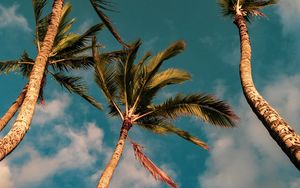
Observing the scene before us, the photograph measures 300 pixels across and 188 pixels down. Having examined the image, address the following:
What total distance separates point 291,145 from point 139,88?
8.79m

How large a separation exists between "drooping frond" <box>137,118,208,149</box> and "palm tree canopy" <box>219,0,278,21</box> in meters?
4.42

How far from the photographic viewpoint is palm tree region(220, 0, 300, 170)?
252 inches

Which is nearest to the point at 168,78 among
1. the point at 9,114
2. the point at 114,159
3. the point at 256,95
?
the point at 114,159

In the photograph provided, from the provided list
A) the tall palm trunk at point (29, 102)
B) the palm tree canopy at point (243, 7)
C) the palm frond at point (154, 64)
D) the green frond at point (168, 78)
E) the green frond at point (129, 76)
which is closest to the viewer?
the tall palm trunk at point (29, 102)

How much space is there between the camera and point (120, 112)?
14.7 meters

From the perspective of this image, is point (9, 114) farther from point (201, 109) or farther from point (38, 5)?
point (201, 109)

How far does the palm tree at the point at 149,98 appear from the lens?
13680 millimetres

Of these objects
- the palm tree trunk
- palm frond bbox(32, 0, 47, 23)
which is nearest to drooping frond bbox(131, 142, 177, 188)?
the palm tree trunk

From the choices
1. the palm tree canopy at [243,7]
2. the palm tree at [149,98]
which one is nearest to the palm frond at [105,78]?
the palm tree at [149,98]

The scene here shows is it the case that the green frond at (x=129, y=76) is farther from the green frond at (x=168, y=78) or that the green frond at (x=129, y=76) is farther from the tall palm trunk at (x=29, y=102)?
the tall palm trunk at (x=29, y=102)

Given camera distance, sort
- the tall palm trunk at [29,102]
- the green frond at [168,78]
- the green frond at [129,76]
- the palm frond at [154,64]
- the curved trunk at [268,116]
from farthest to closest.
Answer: the green frond at [168,78] → the green frond at [129,76] → the palm frond at [154,64] → the tall palm trunk at [29,102] → the curved trunk at [268,116]

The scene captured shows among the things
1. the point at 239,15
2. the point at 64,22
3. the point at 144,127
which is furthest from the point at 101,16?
the point at 64,22

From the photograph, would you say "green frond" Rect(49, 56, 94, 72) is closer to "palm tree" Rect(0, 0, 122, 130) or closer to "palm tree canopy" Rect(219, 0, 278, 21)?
"palm tree" Rect(0, 0, 122, 130)

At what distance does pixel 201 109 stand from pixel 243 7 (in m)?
3.75
